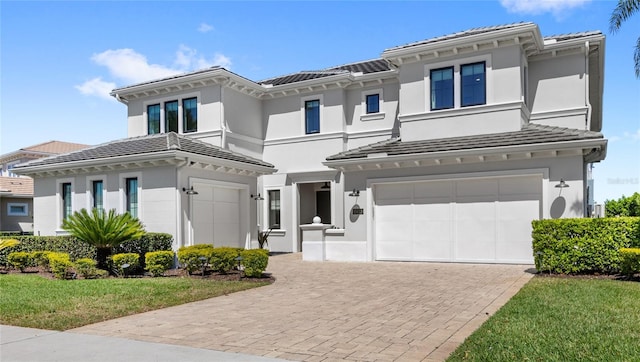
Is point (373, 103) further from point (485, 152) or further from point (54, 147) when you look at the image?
point (54, 147)

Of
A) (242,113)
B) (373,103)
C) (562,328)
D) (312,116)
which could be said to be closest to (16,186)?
(242,113)

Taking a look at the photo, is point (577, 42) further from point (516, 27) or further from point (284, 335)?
point (284, 335)

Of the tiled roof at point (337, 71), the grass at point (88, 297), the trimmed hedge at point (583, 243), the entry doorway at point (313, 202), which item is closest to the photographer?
the grass at point (88, 297)

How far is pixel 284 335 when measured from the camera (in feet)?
21.4

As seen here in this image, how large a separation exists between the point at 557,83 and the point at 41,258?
17633 millimetres

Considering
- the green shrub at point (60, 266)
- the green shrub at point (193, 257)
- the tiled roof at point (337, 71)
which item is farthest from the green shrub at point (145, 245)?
the tiled roof at point (337, 71)

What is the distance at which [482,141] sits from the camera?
15125 mm

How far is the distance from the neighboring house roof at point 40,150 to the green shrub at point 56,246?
80.4 feet

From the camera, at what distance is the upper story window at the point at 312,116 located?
2159cm

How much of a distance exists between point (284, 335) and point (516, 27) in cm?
1308

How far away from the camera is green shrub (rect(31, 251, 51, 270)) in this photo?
46.4 ft

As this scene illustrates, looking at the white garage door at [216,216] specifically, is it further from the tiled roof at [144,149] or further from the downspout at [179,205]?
the tiled roof at [144,149]

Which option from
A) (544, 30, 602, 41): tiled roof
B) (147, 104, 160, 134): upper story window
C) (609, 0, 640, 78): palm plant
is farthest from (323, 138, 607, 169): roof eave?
(147, 104, 160, 134): upper story window

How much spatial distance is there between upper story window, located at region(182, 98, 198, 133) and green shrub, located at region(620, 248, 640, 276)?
631 inches
